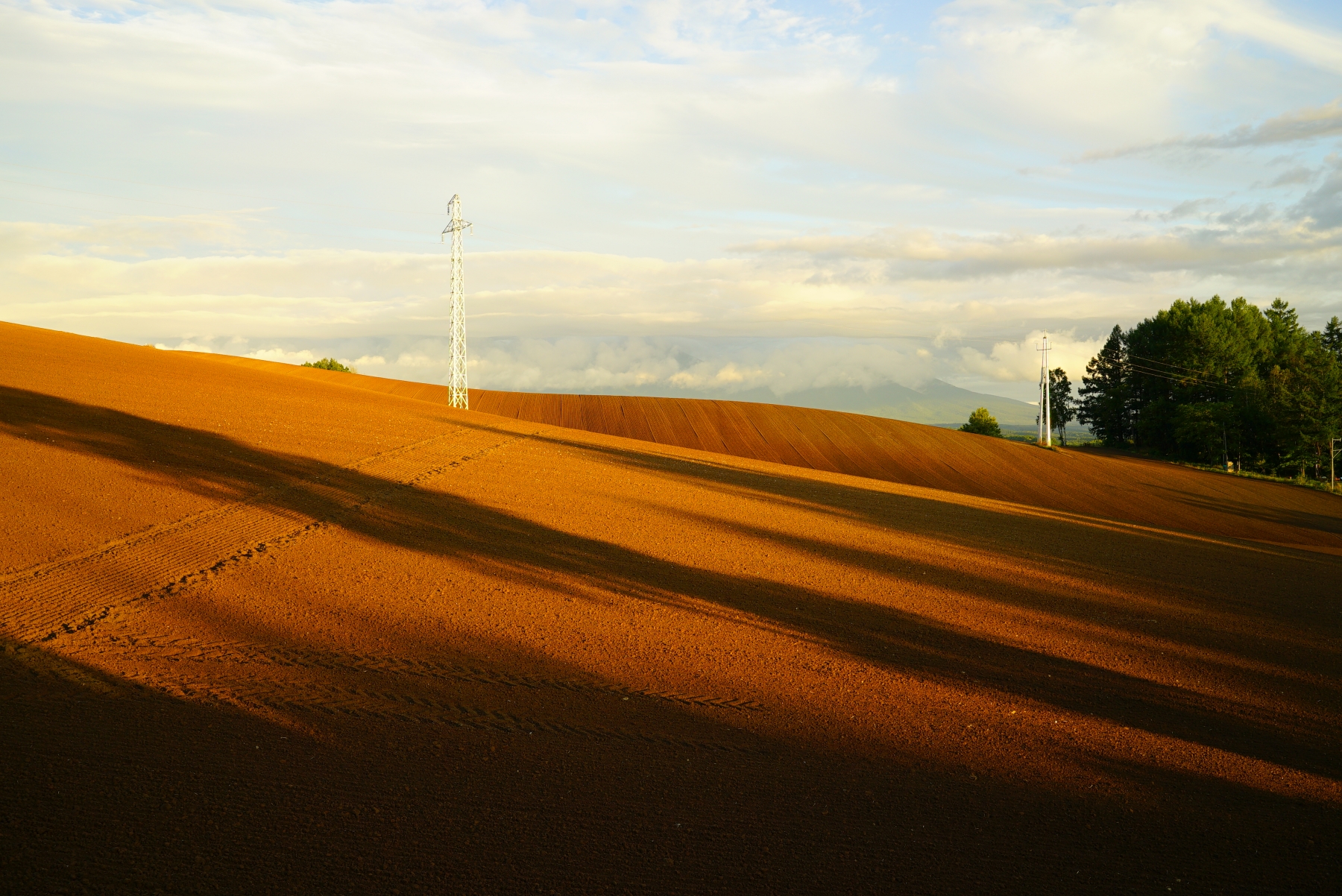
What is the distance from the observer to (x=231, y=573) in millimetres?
14117

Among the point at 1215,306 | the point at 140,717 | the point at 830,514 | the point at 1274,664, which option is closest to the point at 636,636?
the point at 140,717

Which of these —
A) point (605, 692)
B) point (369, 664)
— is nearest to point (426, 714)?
point (369, 664)

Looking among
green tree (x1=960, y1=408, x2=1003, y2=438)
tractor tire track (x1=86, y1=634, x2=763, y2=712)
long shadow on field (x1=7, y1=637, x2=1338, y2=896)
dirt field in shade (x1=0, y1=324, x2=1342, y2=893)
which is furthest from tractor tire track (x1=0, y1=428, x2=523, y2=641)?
green tree (x1=960, y1=408, x2=1003, y2=438)

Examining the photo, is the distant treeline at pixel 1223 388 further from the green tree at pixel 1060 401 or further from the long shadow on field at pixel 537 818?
the long shadow on field at pixel 537 818

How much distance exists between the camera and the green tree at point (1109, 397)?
311 ft

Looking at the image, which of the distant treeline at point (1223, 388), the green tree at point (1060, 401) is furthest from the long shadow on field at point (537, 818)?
the green tree at point (1060, 401)

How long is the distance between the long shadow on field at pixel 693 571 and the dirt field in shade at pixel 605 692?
0.09 m

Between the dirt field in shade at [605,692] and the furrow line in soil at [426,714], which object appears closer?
the dirt field in shade at [605,692]

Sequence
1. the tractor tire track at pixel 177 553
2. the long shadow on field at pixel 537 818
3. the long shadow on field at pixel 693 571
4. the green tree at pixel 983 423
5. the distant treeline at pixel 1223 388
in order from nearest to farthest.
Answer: the long shadow on field at pixel 537 818, the long shadow on field at pixel 693 571, the tractor tire track at pixel 177 553, the distant treeline at pixel 1223 388, the green tree at pixel 983 423

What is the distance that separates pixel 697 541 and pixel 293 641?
966cm

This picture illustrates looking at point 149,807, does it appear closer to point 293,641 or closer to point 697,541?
point 293,641

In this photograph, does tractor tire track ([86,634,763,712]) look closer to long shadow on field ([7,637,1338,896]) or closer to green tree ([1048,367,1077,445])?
long shadow on field ([7,637,1338,896])

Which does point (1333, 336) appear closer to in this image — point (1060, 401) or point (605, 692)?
point (1060, 401)

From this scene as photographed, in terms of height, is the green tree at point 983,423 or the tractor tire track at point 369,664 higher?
the green tree at point 983,423
